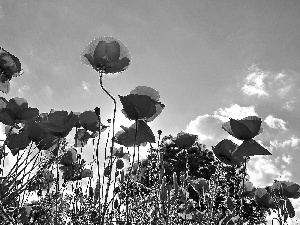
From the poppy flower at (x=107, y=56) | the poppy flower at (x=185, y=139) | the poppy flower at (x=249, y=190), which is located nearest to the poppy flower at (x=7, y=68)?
the poppy flower at (x=107, y=56)

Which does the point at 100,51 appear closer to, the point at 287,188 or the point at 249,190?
the point at 287,188

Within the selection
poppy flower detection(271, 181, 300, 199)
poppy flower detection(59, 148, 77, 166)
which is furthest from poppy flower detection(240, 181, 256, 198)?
poppy flower detection(59, 148, 77, 166)

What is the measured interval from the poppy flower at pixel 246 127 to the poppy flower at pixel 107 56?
0.88 metres

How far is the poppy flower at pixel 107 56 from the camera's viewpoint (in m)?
1.75

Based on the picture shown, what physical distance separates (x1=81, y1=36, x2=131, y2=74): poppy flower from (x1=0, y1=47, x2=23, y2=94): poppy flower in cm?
37

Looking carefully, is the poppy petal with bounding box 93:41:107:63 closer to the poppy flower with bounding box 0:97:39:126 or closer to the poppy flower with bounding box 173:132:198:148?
the poppy flower with bounding box 0:97:39:126

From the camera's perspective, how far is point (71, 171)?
3373 mm

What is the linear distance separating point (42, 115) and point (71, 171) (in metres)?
1.59

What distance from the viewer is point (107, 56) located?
5.72 ft

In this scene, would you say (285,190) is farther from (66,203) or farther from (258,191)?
(66,203)

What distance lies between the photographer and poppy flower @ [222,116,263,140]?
7.16 feet

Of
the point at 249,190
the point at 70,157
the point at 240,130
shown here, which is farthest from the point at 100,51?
the point at 249,190

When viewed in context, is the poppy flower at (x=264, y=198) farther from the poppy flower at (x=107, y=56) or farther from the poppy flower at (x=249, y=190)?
the poppy flower at (x=107, y=56)

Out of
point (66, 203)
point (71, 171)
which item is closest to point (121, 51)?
point (71, 171)
